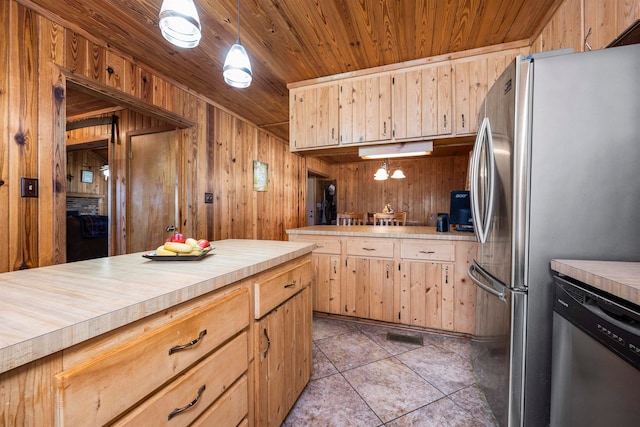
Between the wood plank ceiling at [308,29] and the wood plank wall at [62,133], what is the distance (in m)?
0.16

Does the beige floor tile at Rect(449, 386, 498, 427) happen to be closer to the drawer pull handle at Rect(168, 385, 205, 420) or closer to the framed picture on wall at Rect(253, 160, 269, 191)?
the drawer pull handle at Rect(168, 385, 205, 420)

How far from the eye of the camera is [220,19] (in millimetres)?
1897

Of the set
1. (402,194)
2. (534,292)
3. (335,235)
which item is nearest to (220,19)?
(335,235)

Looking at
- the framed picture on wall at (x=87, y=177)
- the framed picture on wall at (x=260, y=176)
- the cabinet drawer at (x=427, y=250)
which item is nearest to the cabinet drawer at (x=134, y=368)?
the cabinet drawer at (x=427, y=250)

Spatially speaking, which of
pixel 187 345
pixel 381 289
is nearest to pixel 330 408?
pixel 187 345

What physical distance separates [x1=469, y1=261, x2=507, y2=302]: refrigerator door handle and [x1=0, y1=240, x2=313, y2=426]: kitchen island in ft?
3.55

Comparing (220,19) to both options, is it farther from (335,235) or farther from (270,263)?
(335,235)

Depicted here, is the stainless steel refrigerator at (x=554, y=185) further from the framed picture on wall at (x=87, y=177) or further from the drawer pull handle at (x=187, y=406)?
the framed picture on wall at (x=87, y=177)

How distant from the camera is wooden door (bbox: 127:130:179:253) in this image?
9.87 ft

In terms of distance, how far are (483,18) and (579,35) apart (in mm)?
663

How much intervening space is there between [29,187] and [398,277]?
9.39 feet

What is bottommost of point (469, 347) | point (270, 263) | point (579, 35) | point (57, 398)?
point (469, 347)

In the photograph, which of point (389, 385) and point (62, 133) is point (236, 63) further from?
point (389, 385)

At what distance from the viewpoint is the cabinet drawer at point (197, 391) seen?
2.22 ft
